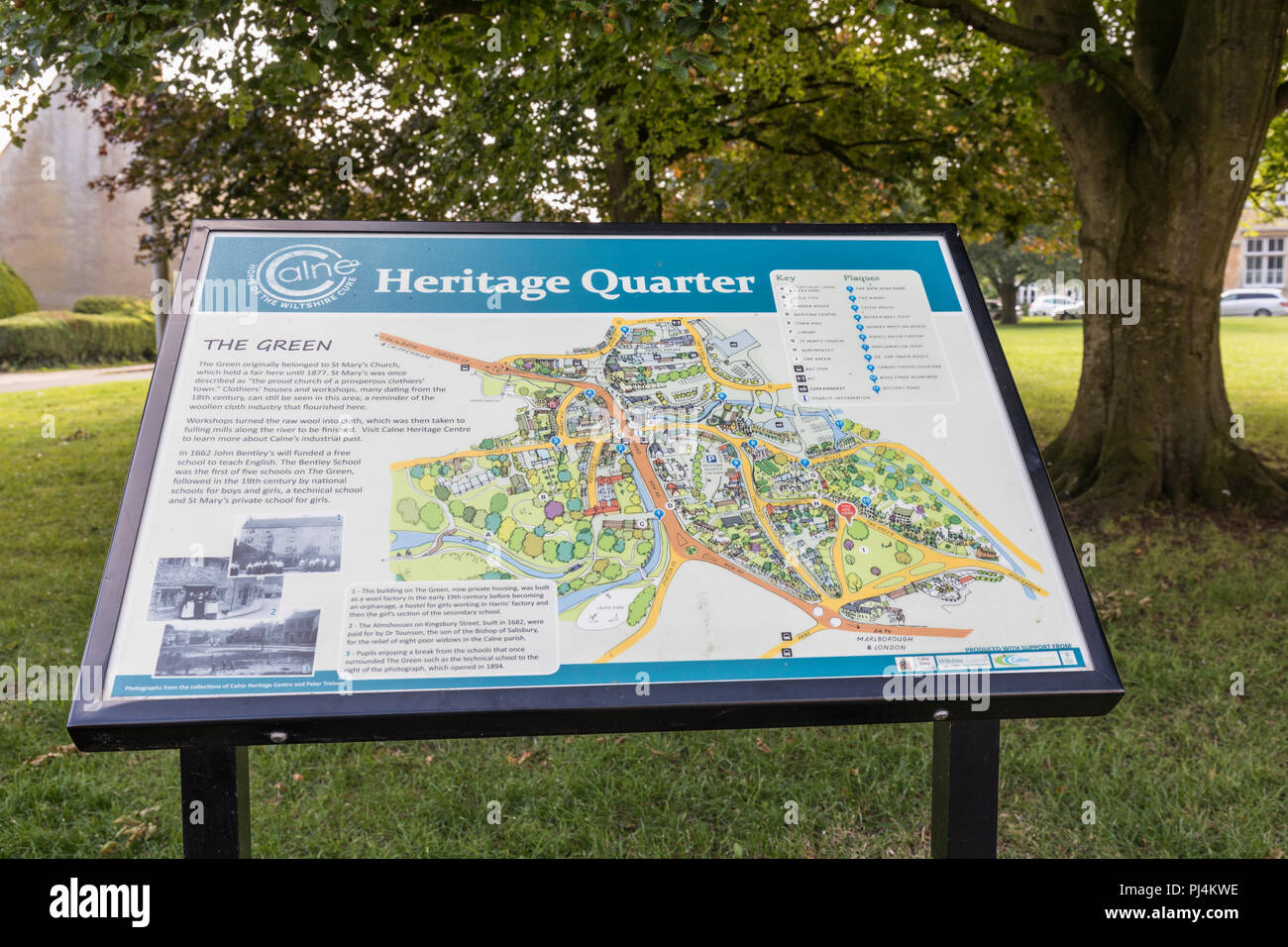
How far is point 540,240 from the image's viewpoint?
8.32 ft

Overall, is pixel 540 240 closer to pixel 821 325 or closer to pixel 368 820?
pixel 821 325

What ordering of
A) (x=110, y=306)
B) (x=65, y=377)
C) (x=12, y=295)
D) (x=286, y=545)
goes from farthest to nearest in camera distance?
(x=110, y=306) < (x=12, y=295) < (x=65, y=377) < (x=286, y=545)

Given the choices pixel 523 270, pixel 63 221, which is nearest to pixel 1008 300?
pixel 63 221

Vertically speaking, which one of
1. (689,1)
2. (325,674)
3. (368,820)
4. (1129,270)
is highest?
(689,1)

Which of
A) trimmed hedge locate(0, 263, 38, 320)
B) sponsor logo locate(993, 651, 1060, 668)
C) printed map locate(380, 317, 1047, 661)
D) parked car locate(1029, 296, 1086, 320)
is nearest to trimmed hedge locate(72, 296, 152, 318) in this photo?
trimmed hedge locate(0, 263, 38, 320)

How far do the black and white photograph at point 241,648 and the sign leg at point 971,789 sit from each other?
1452mm

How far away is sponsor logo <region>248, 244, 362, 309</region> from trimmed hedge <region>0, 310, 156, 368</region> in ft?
69.1

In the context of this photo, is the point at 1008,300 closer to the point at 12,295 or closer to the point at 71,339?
the point at 71,339

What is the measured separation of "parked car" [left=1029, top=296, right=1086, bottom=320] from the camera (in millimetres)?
39094

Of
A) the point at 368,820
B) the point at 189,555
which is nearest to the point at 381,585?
the point at 189,555

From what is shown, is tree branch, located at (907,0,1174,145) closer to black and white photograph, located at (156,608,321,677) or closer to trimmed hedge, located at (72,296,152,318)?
black and white photograph, located at (156,608,321,677)

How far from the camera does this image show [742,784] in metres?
3.52

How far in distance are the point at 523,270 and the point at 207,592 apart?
114 cm
